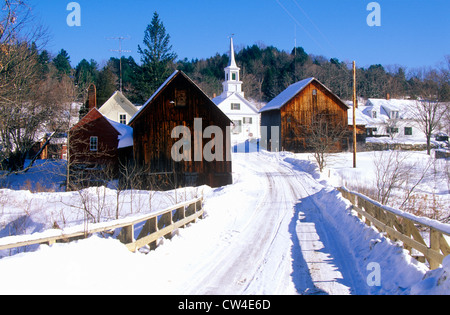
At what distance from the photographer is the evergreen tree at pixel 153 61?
53.2 metres

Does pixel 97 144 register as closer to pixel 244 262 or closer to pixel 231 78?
pixel 244 262

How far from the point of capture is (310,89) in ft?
135

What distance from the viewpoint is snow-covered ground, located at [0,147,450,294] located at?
482cm

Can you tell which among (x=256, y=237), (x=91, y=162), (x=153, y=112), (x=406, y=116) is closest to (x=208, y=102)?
(x=153, y=112)

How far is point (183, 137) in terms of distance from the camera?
2545cm

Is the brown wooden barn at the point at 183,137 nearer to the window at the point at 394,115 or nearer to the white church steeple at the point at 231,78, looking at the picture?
the white church steeple at the point at 231,78

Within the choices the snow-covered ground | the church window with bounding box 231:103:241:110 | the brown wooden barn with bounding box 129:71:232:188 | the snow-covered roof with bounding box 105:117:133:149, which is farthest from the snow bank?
the church window with bounding box 231:103:241:110

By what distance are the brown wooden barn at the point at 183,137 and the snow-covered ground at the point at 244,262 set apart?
11190 millimetres

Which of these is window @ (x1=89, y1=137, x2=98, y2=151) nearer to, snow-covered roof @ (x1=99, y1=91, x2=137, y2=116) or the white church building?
snow-covered roof @ (x1=99, y1=91, x2=137, y2=116)

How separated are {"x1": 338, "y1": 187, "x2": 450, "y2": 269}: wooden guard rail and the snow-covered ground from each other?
0.29 meters

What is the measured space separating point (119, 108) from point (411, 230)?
44.0 metres

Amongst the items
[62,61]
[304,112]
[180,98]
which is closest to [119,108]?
[180,98]

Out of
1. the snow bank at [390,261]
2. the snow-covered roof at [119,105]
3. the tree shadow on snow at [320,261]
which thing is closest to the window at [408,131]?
the snow-covered roof at [119,105]
